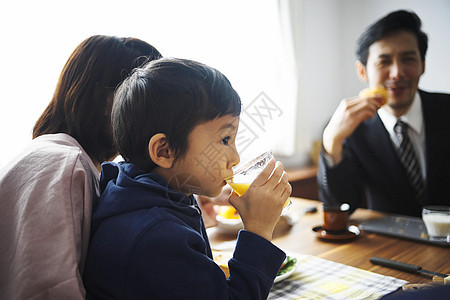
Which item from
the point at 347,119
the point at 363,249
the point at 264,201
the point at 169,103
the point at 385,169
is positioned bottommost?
the point at 385,169

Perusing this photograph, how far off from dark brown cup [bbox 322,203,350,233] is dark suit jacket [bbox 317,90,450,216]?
447 mm

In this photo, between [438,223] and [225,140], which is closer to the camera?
[225,140]

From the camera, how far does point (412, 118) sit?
6.77 feet

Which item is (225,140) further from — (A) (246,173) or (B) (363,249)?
(B) (363,249)

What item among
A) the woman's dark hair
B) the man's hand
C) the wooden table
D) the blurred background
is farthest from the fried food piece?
the woman's dark hair

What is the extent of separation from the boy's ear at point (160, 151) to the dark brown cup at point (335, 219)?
78cm

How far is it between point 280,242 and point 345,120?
2.59ft

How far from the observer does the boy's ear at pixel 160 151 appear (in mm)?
839

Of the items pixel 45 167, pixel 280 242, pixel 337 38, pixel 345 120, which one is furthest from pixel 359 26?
pixel 45 167

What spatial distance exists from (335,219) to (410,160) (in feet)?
2.97

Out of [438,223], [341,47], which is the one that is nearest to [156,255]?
[438,223]

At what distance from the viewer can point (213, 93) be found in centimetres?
87

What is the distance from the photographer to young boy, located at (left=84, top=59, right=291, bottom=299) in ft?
2.33

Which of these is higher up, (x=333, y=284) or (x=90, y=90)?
(x=90, y=90)
